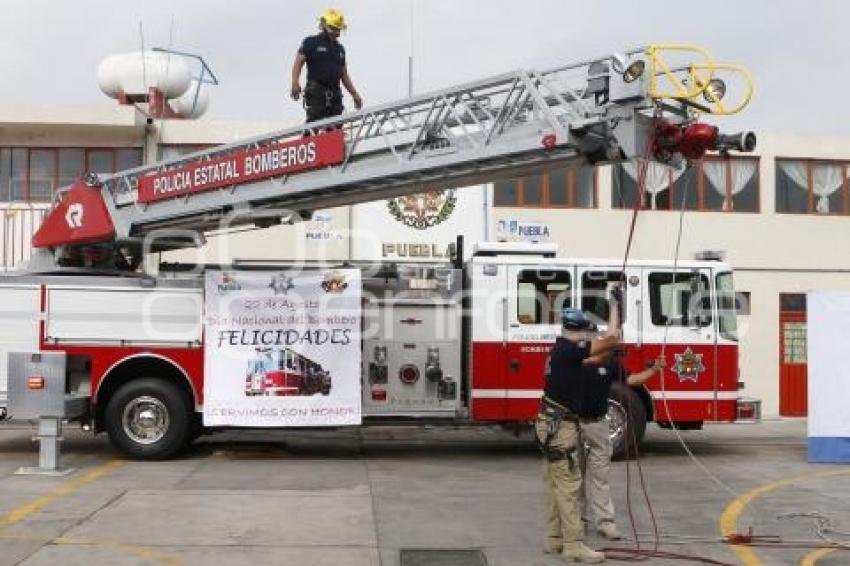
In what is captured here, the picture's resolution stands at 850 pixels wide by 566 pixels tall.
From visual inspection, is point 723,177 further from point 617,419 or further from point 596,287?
point 617,419

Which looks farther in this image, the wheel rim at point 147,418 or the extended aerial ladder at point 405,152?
the wheel rim at point 147,418

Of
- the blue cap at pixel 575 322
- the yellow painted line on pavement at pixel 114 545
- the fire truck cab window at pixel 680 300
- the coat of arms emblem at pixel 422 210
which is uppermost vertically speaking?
the coat of arms emblem at pixel 422 210

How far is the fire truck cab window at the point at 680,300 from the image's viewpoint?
11.8m

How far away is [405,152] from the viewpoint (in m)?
9.59

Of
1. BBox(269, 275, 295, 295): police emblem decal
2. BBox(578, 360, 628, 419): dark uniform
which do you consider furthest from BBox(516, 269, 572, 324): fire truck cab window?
BBox(578, 360, 628, 419): dark uniform

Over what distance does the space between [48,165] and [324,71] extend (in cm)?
1094

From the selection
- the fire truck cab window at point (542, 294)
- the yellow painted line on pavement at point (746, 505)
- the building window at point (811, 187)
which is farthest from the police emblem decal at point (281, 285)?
the building window at point (811, 187)

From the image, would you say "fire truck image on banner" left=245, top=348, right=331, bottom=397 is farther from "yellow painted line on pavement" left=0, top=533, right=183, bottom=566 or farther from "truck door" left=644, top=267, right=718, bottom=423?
"yellow painted line on pavement" left=0, top=533, right=183, bottom=566

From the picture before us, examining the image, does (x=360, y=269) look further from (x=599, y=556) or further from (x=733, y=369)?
(x=599, y=556)

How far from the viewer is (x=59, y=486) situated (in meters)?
9.55

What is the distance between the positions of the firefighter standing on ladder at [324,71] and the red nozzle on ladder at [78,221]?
285 cm

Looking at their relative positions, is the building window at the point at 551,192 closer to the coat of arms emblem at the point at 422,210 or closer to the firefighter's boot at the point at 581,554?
the coat of arms emblem at the point at 422,210

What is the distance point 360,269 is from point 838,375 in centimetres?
593

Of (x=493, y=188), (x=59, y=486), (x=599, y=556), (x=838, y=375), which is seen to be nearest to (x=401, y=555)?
(x=599, y=556)
